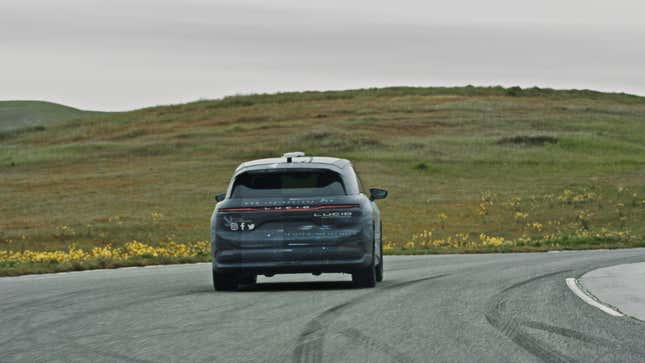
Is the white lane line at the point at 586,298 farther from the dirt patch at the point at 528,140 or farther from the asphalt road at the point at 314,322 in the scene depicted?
the dirt patch at the point at 528,140

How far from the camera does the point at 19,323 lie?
40.3 feet

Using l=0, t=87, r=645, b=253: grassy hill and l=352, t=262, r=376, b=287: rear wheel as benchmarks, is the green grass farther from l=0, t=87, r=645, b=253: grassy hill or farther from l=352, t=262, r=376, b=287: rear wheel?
l=352, t=262, r=376, b=287: rear wheel

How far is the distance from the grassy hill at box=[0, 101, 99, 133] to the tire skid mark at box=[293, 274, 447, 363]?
162 metres

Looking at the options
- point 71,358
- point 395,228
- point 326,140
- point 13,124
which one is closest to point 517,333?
point 71,358

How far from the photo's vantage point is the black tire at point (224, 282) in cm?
1606

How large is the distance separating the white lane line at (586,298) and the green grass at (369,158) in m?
14.6

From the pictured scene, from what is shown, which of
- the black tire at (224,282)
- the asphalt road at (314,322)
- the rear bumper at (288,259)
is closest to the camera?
the asphalt road at (314,322)

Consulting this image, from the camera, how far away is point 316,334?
11.0m

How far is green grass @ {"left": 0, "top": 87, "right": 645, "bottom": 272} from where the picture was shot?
151 feet

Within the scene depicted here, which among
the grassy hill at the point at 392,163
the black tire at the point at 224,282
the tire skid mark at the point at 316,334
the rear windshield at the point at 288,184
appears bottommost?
the grassy hill at the point at 392,163

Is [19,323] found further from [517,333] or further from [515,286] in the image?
[515,286]

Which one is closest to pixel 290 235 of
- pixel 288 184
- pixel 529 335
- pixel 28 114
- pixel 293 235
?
pixel 293 235

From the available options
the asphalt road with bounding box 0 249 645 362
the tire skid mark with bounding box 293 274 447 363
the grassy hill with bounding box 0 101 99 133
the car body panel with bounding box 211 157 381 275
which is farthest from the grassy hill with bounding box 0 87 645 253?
the grassy hill with bounding box 0 101 99 133

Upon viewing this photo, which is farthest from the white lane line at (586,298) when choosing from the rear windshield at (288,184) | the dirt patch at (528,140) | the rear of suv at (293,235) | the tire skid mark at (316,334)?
the dirt patch at (528,140)
